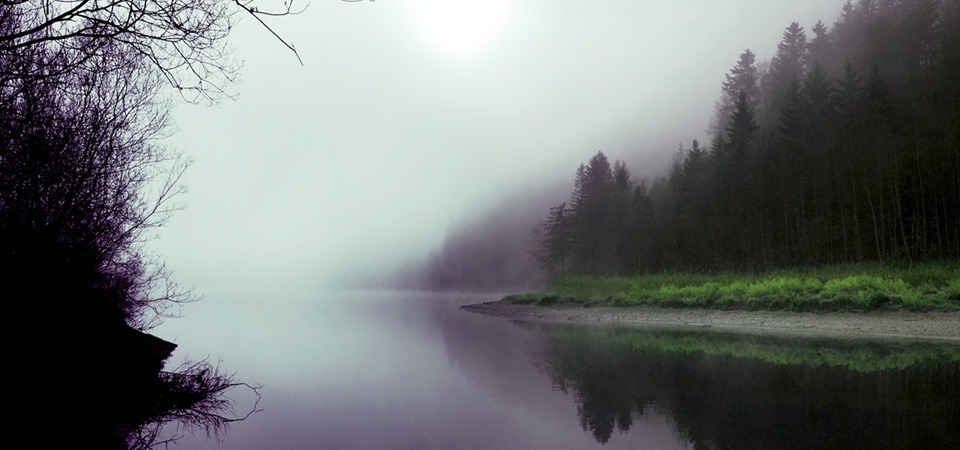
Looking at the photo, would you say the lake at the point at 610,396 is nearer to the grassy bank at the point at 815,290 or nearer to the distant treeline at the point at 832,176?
the grassy bank at the point at 815,290

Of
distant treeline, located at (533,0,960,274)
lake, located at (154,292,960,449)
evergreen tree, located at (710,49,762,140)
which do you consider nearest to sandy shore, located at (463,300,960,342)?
lake, located at (154,292,960,449)

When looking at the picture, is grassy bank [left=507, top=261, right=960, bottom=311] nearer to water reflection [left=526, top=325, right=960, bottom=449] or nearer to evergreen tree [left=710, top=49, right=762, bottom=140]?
water reflection [left=526, top=325, right=960, bottom=449]

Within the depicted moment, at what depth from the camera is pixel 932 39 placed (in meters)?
44.3

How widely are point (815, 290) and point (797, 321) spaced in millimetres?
2278

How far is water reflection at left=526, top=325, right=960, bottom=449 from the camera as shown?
5.07 metres

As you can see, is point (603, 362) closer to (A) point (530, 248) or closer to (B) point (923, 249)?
(B) point (923, 249)

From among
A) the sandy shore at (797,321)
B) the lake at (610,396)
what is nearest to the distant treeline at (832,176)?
the sandy shore at (797,321)

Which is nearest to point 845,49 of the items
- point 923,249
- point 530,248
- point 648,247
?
point 648,247

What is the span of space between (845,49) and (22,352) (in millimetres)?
70164

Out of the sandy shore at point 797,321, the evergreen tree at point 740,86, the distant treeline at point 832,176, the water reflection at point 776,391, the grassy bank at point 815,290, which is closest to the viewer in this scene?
the water reflection at point 776,391

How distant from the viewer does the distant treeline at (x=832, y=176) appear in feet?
85.8

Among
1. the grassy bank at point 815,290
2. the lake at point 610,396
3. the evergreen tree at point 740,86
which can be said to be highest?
the evergreen tree at point 740,86

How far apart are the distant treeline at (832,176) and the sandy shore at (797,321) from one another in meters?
11.8

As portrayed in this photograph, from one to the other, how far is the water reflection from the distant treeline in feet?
63.5
